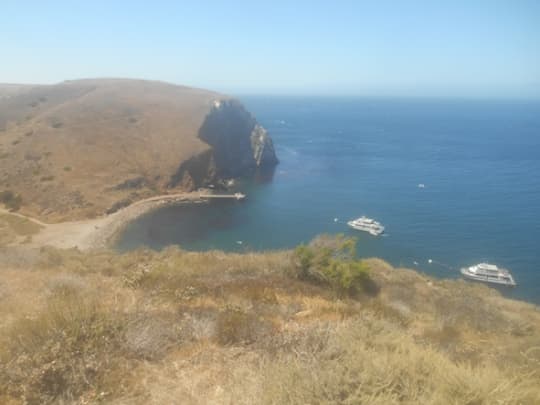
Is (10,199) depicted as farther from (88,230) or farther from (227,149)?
(227,149)

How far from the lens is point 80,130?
190ft

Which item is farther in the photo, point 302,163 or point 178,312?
point 302,163

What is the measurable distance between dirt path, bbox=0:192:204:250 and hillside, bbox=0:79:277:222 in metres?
1.70

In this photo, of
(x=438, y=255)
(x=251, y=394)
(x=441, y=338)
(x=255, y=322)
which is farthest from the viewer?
(x=438, y=255)

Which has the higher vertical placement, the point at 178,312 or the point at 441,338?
the point at 178,312

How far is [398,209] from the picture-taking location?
46.6 meters

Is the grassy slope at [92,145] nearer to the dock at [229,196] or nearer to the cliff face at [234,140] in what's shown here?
the cliff face at [234,140]

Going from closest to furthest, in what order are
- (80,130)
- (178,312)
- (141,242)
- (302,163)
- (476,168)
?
1. (178,312)
2. (141,242)
3. (80,130)
4. (476,168)
5. (302,163)

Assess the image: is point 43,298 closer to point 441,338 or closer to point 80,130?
point 441,338

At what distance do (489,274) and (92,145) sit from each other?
181 ft

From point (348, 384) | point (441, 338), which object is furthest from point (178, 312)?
point (441, 338)

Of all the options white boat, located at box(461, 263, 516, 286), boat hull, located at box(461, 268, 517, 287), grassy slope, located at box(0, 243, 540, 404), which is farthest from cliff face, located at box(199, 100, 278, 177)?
grassy slope, located at box(0, 243, 540, 404)

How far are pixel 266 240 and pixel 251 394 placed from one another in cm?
3514

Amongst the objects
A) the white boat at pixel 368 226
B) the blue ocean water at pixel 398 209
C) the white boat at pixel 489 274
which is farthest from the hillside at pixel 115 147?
the white boat at pixel 489 274
